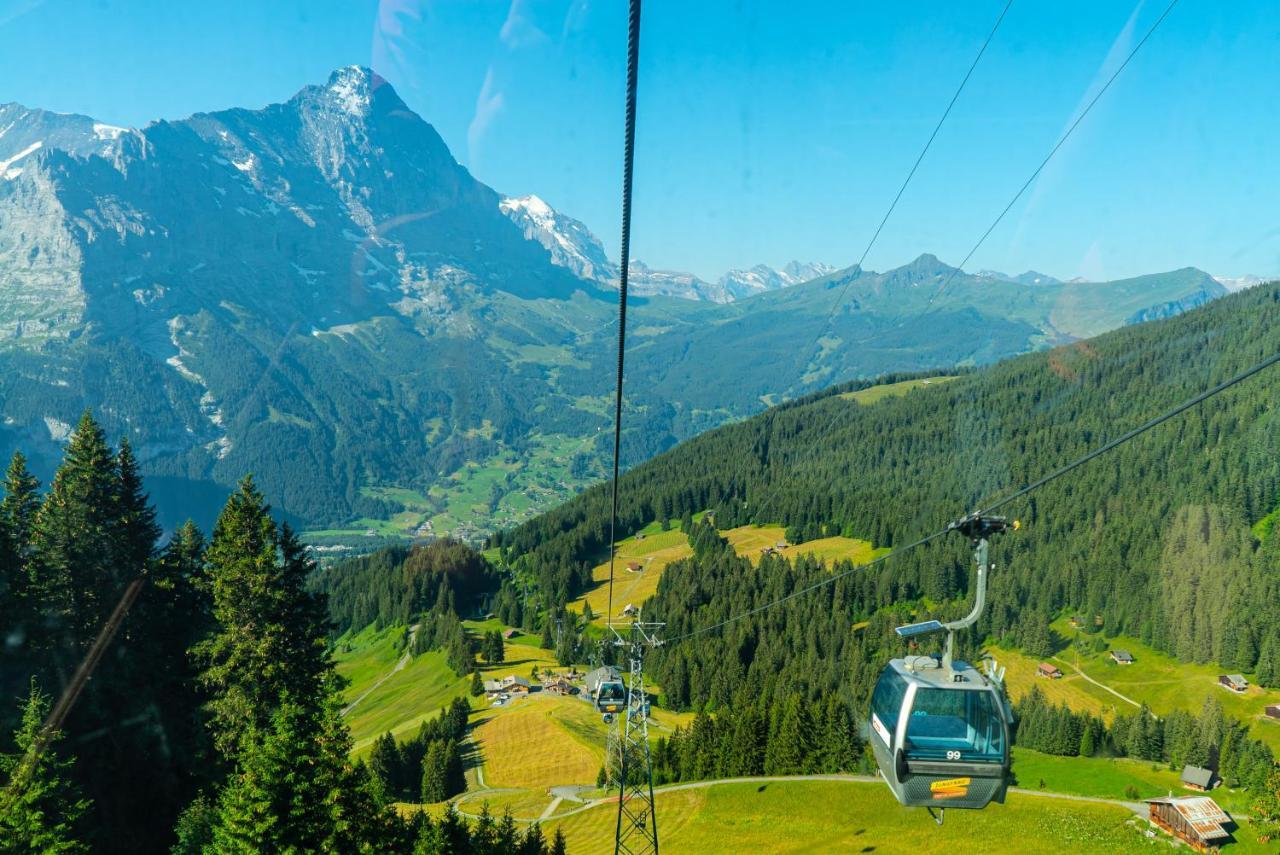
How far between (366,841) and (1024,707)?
397 ft

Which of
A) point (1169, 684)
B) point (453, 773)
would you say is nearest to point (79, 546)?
point (453, 773)

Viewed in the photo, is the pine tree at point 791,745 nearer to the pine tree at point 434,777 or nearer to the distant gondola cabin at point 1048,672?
the pine tree at point 434,777

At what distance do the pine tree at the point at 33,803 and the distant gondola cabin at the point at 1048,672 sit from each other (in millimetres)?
153997

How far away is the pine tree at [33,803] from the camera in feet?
80.6

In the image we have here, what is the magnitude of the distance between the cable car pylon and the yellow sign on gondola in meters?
19.7

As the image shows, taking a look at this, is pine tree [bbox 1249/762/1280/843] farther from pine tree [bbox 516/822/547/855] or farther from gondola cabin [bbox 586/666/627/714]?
pine tree [bbox 516/822/547/855]

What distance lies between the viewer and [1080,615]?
167125mm

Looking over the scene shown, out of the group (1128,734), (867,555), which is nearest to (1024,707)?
(1128,734)

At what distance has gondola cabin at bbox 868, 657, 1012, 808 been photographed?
56.0 feet

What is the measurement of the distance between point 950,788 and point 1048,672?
150244 mm

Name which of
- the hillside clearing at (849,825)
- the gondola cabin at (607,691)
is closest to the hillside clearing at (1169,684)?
the hillside clearing at (849,825)

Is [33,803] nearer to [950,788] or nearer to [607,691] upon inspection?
[950,788]

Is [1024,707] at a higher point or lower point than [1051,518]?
lower

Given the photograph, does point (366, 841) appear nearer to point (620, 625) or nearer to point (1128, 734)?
point (1128, 734)
